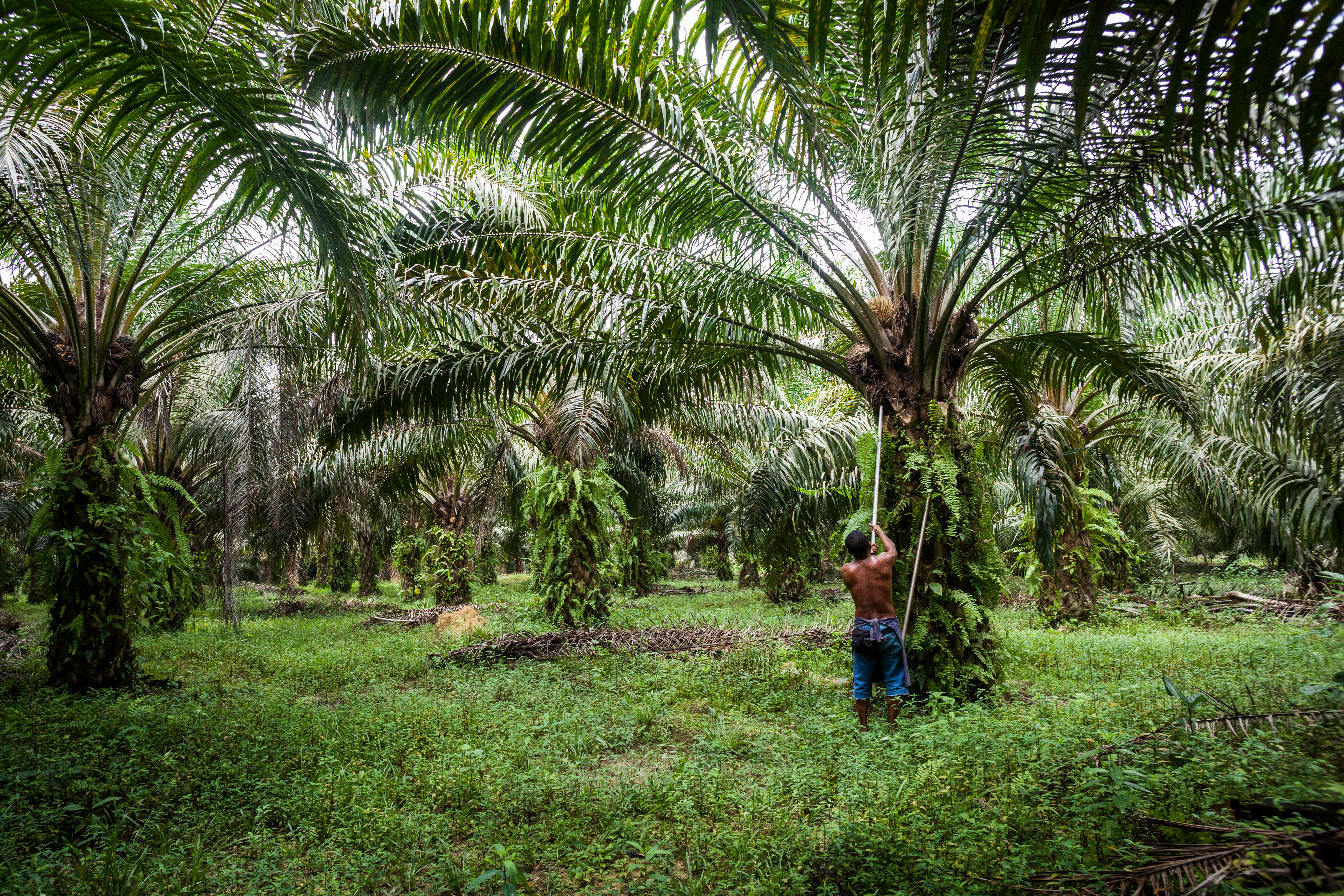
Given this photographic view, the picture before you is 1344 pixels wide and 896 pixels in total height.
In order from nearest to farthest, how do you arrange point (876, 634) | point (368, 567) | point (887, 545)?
point (876, 634)
point (887, 545)
point (368, 567)

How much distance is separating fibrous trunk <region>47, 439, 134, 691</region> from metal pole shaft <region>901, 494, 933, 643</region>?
291 inches

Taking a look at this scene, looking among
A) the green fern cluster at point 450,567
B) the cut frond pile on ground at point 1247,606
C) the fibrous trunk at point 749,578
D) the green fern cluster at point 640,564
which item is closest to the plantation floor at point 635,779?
the cut frond pile on ground at point 1247,606

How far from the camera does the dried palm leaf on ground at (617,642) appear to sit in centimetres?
895

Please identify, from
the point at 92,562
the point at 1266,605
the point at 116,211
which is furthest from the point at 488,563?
the point at 1266,605

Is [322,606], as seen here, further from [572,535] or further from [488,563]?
[572,535]

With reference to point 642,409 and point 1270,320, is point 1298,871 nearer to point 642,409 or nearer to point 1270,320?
point 1270,320

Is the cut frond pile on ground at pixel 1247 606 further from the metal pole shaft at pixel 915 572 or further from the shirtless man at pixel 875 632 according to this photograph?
the shirtless man at pixel 875 632

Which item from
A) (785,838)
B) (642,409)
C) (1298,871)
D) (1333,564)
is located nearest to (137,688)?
(642,409)

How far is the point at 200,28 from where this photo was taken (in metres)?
4.44

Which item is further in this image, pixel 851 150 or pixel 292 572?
pixel 292 572

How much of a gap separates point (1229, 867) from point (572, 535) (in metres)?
9.16

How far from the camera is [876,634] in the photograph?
5.68 meters

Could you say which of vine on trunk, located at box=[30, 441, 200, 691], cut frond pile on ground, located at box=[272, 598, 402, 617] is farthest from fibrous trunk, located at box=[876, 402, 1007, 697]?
cut frond pile on ground, located at box=[272, 598, 402, 617]

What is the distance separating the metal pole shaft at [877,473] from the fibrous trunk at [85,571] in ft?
23.4
